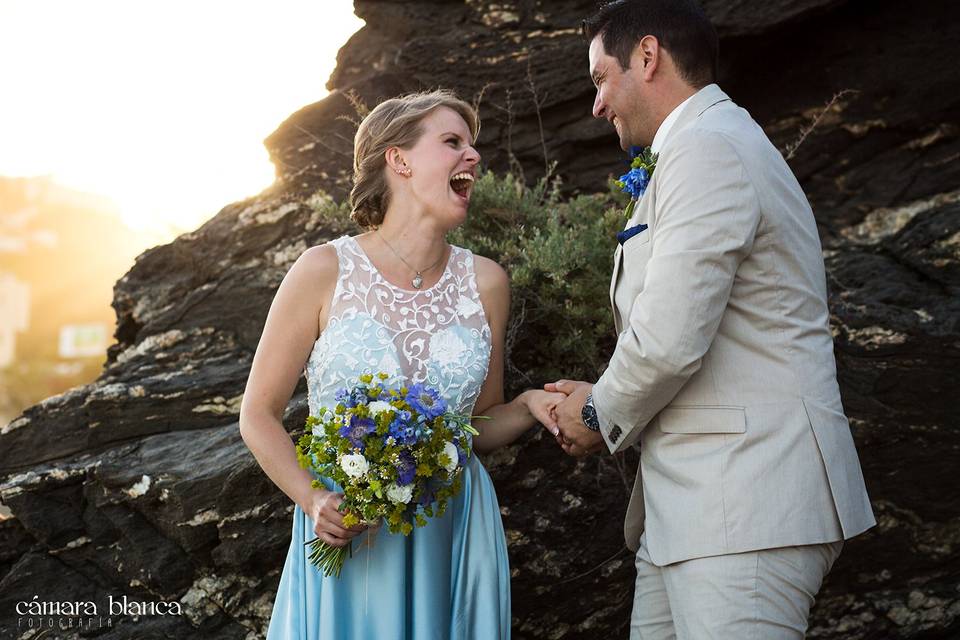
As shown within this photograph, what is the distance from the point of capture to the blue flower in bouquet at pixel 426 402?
112 inches

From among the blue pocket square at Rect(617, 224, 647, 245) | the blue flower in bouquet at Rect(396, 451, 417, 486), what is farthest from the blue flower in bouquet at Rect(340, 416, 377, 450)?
the blue pocket square at Rect(617, 224, 647, 245)

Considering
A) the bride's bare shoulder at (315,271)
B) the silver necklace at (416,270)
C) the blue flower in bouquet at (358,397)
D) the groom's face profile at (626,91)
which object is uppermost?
the groom's face profile at (626,91)

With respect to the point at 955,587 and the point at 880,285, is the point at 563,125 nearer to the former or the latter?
the point at 880,285

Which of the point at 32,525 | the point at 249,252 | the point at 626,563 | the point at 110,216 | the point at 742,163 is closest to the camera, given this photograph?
the point at 742,163

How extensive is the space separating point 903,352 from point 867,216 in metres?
1.65

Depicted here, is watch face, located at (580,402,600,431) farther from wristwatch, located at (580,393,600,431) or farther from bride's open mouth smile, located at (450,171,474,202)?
bride's open mouth smile, located at (450,171,474,202)

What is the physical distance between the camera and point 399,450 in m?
2.75

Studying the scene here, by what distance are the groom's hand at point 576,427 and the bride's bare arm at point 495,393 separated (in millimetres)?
289

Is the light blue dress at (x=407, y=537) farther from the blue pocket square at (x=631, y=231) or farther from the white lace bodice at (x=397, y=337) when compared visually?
the blue pocket square at (x=631, y=231)

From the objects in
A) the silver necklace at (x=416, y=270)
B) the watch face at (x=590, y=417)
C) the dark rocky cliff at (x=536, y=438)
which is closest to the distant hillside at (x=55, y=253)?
the dark rocky cliff at (x=536, y=438)

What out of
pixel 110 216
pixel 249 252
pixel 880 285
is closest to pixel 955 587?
pixel 880 285

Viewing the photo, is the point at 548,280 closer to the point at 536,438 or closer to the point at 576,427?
the point at 536,438

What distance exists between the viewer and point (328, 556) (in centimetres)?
310

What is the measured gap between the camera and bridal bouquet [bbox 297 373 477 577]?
275 centimetres
